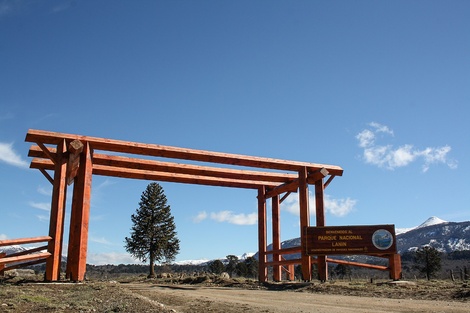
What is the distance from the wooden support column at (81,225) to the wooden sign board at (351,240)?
9.88 meters

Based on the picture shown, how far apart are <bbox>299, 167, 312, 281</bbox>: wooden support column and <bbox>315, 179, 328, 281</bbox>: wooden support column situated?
1.89 feet

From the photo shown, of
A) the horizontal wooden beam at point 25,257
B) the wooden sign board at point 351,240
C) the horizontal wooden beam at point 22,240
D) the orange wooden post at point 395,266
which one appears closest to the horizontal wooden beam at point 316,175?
the wooden sign board at point 351,240

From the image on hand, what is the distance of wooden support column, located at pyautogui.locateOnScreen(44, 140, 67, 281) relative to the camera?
16188 mm

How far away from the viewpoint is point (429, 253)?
56.0 metres

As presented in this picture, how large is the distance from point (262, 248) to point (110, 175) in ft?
32.8

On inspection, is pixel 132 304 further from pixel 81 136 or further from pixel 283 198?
pixel 283 198

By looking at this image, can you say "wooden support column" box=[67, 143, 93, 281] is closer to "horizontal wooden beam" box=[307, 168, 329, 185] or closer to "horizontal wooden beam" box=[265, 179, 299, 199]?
"horizontal wooden beam" box=[307, 168, 329, 185]

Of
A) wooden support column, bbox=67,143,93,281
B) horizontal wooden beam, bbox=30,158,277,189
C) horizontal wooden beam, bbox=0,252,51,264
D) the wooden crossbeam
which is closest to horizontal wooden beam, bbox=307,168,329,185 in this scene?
horizontal wooden beam, bbox=30,158,277,189

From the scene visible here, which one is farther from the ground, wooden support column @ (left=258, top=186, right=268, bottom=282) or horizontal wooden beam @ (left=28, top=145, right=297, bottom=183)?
horizontal wooden beam @ (left=28, top=145, right=297, bottom=183)

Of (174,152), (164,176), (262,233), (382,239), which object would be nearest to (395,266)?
(382,239)

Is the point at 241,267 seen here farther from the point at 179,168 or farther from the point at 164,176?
the point at 179,168

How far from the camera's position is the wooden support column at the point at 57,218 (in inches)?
637

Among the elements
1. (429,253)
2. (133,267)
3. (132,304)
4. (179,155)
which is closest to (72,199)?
(179,155)

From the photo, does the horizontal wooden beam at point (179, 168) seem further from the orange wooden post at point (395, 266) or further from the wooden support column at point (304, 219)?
the orange wooden post at point (395, 266)
